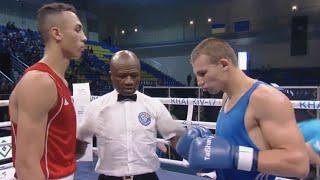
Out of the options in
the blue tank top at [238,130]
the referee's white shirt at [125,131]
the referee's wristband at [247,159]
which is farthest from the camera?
the referee's white shirt at [125,131]

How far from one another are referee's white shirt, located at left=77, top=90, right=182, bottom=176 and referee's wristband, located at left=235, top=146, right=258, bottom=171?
2.24 ft

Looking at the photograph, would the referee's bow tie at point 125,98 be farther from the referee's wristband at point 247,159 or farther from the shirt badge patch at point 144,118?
the referee's wristband at point 247,159

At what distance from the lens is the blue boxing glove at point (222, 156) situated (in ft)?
4.16

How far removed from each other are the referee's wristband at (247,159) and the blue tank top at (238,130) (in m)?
0.08

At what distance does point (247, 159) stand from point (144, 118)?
76cm

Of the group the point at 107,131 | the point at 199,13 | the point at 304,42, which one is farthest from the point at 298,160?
the point at 199,13

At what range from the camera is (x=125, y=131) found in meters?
1.87

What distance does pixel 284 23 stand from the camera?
14.0 meters

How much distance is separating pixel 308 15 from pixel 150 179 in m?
13.3

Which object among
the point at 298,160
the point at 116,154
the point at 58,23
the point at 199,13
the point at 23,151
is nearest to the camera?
the point at 298,160

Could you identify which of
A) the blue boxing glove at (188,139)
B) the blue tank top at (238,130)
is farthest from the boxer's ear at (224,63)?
the blue boxing glove at (188,139)

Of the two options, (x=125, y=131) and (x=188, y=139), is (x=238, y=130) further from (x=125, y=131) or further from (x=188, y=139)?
(x=125, y=131)

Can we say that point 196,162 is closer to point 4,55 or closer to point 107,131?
point 107,131


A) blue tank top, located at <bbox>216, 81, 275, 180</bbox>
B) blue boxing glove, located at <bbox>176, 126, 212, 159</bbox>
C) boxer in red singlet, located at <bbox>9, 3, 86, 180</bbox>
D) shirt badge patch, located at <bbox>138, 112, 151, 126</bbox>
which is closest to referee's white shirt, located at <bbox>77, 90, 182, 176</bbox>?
shirt badge patch, located at <bbox>138, 112, 151, 126</bbox>
